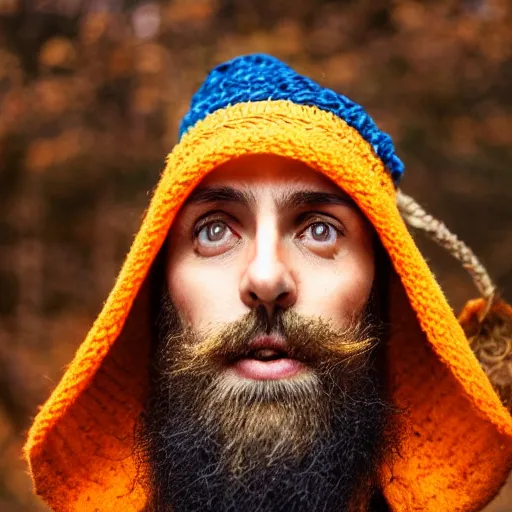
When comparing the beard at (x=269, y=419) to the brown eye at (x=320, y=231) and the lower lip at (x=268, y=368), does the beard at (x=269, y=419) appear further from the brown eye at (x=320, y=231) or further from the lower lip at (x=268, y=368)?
the brown eye at (x=320, y=231)

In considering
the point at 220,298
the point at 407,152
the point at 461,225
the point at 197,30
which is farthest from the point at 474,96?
the point at 220,298

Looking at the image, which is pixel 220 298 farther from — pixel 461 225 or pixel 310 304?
pixel 461 225

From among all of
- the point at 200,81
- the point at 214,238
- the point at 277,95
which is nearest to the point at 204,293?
the point at 214,238

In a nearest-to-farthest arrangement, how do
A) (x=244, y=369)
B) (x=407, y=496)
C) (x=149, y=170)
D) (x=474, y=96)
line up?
(x=244, y=369), (x=407, y=496), (x=474, y=96), (x=149, y=170)

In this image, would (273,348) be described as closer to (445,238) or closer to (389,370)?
(389,370)

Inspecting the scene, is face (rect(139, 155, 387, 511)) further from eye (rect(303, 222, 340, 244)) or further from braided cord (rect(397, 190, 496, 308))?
braided cord (rect(397, 190, 496, 308))

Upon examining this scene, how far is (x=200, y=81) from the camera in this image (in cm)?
374

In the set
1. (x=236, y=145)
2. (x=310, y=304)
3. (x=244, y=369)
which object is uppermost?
(x=236, y=145)

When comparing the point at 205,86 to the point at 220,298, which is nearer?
the point at 220,298

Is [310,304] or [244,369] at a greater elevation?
[310,304]

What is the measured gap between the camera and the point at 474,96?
148 inches

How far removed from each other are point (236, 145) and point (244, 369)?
0.43 metres

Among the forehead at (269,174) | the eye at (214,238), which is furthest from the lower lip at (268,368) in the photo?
the forehead at (269,174)

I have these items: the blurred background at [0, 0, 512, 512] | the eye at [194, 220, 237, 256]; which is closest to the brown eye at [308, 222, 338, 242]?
the eye at [194, 220, 237, 256]
